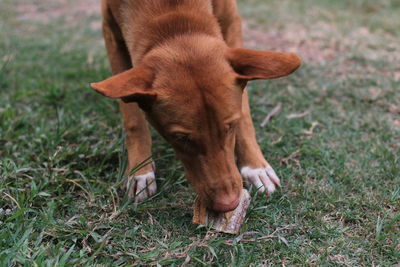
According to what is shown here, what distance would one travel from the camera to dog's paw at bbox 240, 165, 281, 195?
3.13 metres

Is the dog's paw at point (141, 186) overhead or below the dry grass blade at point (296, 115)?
overhead

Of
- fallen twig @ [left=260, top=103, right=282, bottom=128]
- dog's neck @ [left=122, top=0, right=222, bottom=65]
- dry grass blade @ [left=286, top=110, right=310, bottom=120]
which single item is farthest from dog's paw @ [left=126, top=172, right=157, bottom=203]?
dry grass blade @ [left=286, top=110, right=310, bottom=120]

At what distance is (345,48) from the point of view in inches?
226

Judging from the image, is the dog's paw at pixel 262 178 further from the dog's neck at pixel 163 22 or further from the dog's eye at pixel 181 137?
the dog's neck at pixel 163 22

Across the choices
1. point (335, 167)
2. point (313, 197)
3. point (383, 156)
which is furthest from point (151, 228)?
point (383, 156)

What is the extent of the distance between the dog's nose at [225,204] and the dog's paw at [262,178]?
456 mm

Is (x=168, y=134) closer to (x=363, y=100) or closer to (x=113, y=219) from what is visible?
(x=113, y=219)

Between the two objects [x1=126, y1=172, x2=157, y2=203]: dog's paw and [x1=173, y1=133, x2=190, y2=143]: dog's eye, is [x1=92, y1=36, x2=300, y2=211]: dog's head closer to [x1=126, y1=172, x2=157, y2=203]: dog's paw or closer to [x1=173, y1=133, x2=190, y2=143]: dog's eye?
[x1=173, y1=133, x2=190, y2=143]: dog's eye

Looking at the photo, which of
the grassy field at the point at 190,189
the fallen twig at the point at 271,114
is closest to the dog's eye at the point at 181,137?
the grassy field at the point at 190,189

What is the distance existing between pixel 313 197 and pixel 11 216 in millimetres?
1968

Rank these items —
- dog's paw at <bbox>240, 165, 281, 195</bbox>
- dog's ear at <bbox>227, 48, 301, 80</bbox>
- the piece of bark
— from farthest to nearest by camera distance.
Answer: dog's paw at <bbox>240, 165, 281, 195</bbox>, the piece of bark, dog's ear at <bbox>227, 48, 301, 80</bbox>

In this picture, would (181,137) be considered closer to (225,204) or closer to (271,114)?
(225,204)

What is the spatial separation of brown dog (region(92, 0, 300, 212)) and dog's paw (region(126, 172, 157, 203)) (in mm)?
28

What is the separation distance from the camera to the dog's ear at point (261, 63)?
254 cm
